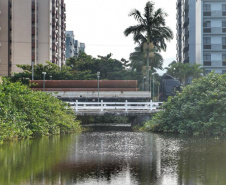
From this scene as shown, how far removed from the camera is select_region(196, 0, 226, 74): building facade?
7788 cm

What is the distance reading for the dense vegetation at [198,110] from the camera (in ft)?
96.2

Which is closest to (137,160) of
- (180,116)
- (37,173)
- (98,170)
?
(98,170)

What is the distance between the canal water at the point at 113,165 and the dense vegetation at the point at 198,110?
8.44 meters

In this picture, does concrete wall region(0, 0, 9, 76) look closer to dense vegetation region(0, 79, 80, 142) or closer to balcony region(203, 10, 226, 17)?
balcony region(203, 10, 226, 17)

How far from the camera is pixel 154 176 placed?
1271cm

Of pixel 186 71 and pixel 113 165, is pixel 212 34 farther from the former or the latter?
pixel 113 165

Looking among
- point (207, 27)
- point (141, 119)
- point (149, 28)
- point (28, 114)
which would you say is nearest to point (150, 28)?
point (149, 28)

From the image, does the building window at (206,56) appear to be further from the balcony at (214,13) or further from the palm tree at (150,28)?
the palm tree at (150,28)

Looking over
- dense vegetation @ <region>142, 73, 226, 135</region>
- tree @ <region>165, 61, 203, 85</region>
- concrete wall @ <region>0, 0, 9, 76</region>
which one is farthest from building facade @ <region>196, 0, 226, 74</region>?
dense vegetation @ <region>142, 73, 226, 135</region>

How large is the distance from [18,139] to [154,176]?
14.0 m

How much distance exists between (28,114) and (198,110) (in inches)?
439

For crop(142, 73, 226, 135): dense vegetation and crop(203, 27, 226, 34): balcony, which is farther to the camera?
crop(203, 27, 226, 34): balcony

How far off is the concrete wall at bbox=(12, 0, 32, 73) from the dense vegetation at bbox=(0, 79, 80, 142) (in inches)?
1851

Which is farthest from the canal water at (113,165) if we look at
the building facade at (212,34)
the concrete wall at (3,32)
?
the building facade at (212,34)
